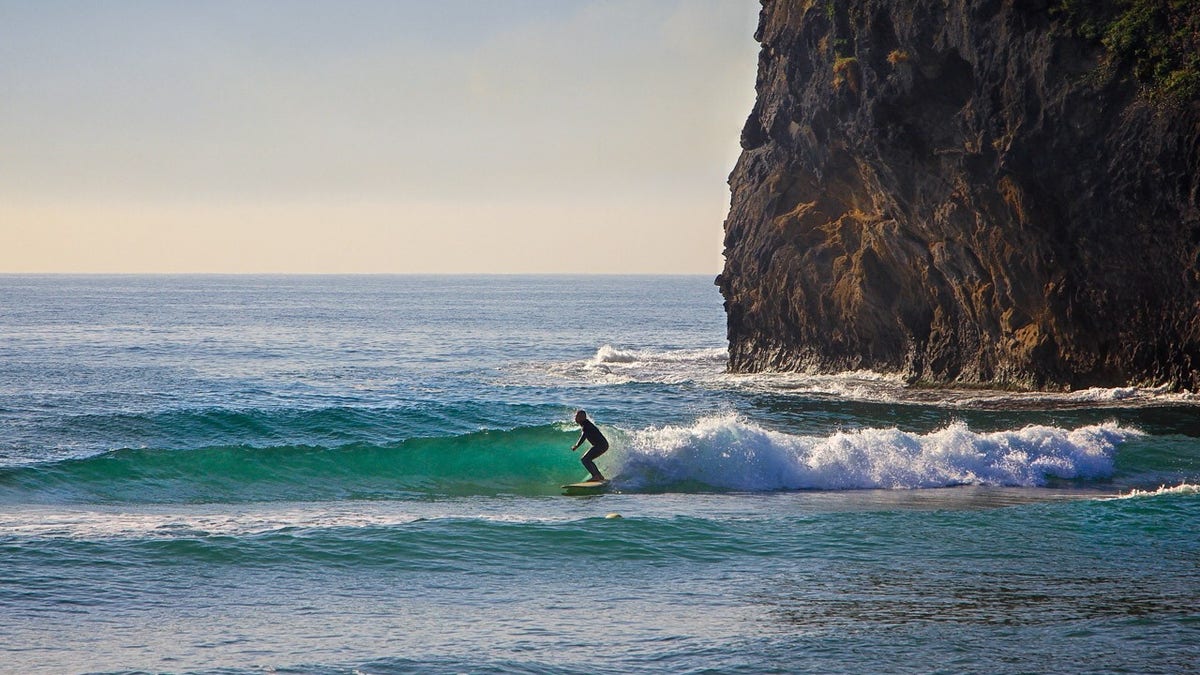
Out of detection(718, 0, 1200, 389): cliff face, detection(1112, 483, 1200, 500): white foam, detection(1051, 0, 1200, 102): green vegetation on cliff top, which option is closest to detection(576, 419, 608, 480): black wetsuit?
detection(1112, 483, 1200, 500): white foam

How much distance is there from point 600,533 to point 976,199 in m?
20.8

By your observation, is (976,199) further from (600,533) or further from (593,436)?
(600,533)

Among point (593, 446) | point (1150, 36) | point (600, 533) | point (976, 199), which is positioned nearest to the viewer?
point (600, 533)

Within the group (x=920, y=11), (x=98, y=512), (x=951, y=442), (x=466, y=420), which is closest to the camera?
(x=98, y=512)

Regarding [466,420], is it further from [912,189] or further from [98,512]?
[912,189]

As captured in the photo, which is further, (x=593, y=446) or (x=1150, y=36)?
(x=1150, y=36)

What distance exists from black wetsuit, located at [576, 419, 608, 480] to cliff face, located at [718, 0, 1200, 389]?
16600 mm

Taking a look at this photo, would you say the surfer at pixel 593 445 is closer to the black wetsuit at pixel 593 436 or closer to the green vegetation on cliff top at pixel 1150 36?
the black wetsuit at pixel 593 436

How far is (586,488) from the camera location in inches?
854

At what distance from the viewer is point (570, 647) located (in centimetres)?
1153

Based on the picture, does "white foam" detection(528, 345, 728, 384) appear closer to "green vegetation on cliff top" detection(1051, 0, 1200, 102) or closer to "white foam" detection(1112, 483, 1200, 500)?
"green vegetation on cliff top" detection(1051, 0, 1200, 102)

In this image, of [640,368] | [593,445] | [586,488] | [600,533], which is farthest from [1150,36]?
[640,368]

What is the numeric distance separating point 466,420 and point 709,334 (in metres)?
43.2

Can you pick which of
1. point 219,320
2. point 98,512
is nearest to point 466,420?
point 98,512
